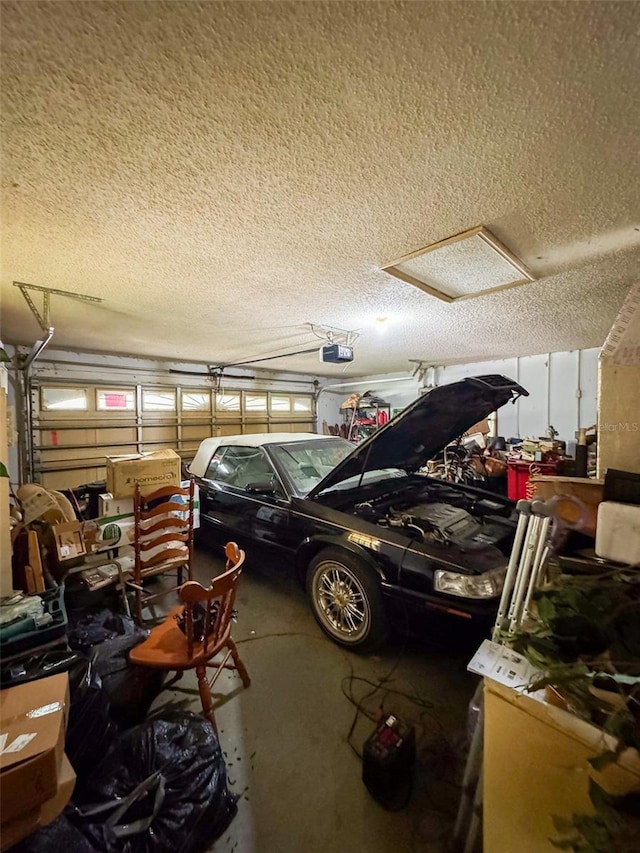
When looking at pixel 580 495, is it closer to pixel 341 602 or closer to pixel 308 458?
pixel 341 602

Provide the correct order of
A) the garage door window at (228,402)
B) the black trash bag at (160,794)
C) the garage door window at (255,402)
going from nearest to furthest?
the black trash bag at (160,794), the garage door window at (228,402), the garage door window at (255,402)

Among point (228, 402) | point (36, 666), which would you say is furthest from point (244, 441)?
point (228, 402)

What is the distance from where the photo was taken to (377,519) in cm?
245

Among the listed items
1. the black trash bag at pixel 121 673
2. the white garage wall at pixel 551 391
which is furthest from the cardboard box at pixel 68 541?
the white garage wall at pixel 551 391

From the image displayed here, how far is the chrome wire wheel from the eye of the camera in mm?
2084

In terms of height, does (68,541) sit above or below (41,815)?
above

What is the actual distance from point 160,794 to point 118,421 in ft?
16.3

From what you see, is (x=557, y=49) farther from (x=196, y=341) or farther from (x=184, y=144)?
(x=196, y=341)

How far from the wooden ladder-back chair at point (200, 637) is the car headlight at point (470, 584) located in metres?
1.12

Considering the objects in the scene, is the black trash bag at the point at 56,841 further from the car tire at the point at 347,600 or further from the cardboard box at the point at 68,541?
the cardboard box at the point at 68,541

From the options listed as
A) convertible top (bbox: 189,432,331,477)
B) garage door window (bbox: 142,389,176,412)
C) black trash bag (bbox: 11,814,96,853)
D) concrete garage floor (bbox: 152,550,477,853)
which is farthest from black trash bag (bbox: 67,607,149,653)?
garage door window (bbox: 142,389,176,412)

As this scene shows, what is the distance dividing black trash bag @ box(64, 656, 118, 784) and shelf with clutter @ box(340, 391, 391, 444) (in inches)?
244

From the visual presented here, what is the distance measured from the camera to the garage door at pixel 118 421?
446 cm

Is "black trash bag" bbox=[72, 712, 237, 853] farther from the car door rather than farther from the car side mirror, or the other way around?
the car side mirror
